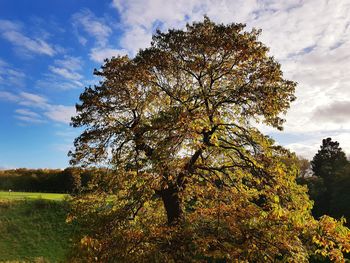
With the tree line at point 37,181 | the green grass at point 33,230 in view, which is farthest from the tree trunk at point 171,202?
the tree line at point 37,181

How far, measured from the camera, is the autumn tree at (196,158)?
1072 centimetres

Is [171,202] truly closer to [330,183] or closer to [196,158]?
[196,158]

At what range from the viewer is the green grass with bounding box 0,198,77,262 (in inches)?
1147

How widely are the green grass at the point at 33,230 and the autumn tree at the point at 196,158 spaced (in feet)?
51.2

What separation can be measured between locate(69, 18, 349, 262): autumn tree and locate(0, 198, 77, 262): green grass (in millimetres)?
15597

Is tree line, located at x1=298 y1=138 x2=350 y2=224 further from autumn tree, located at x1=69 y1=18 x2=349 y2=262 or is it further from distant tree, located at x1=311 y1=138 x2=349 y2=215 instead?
autumn tree, located at x1=69 y1=18 x2=349 y2=262

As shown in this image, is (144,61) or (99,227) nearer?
(99,227)

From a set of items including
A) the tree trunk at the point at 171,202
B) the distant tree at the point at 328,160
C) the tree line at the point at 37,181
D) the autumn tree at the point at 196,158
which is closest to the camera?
the autumn tree at the point at 196,158

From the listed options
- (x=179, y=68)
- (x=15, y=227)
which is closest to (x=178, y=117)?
(x=179, y=68)

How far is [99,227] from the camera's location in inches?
456

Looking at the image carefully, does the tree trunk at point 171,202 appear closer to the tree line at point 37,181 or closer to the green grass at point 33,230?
the green grass at point 33,230

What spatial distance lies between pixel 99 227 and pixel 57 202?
29689 mm

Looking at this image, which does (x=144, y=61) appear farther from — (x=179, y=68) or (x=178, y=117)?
(x=178, y=117)

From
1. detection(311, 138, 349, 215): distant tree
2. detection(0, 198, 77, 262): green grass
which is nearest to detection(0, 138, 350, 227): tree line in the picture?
detection(311, 138, 349, 215): distant tree
